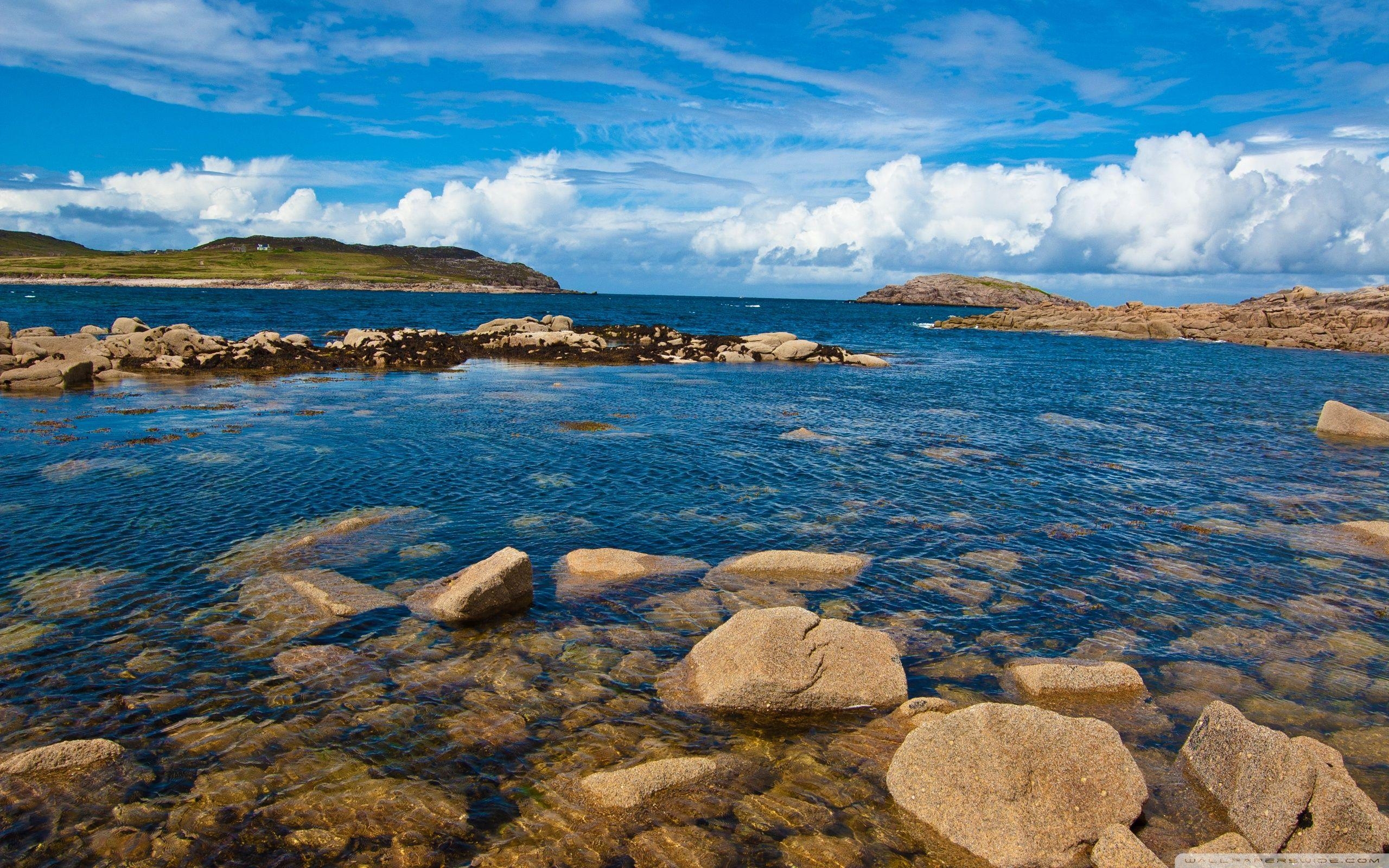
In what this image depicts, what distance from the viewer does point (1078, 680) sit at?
38.9ft

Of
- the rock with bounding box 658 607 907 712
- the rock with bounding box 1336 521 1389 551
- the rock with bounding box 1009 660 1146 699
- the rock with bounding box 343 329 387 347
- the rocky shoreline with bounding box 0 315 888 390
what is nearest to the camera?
the rock with bounding box 658 607 907 712

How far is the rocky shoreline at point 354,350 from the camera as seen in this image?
44.2 meters

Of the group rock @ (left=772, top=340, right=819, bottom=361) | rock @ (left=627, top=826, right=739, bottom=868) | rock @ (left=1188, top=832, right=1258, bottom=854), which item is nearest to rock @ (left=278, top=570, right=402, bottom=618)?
rock @ (left=627, top=826, right=739, bottom=868)

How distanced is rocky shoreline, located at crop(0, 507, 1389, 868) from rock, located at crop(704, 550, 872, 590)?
9.40ft

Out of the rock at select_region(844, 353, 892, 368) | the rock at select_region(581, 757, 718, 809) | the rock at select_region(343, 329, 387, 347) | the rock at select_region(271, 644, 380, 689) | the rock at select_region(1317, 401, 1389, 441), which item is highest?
the rock at select_region(343, 329, 387, 347)

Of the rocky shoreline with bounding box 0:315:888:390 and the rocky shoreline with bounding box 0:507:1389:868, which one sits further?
the rocky shoreline with bounding box 0:315:888:390

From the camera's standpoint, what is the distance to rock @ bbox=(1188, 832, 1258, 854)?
7918 mm

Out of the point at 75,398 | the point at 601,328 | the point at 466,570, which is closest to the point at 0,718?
the point at 466,570

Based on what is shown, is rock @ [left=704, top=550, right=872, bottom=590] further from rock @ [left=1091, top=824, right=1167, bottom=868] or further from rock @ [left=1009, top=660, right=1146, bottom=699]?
rock @ [left=1091, top=824, right=1167, bottom=868]

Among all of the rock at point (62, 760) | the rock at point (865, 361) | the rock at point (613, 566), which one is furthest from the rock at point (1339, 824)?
the rock at point (865, 361)

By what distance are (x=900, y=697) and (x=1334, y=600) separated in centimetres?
1117

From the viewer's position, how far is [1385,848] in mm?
7781

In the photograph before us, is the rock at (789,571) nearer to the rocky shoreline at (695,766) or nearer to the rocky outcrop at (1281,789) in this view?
the rocky shoreline at (695,766)

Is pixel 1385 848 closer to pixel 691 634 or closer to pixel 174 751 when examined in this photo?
pixel 691 634
